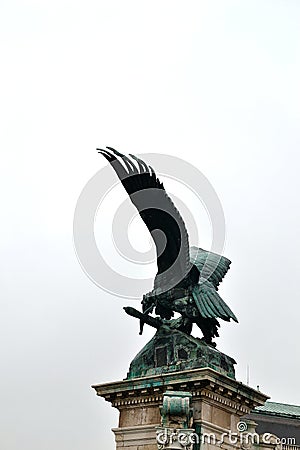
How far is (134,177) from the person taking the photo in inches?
546

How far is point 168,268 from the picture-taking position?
14312 mm

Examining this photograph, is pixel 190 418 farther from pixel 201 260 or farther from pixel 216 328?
pixel 201 260

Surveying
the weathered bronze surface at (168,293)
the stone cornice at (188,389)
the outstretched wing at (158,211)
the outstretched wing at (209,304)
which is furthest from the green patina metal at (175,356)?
the outstretched wing at (158,211)

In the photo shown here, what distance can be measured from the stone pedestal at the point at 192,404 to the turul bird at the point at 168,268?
139 cm

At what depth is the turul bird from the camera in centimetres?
1378

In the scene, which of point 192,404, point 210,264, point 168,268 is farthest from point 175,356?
point 210,264

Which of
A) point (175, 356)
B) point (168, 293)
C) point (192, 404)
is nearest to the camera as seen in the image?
point (192, 404)

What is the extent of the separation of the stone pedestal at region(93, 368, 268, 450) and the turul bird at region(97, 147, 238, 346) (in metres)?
1.39

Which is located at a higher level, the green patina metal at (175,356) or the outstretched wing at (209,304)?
→ the outstretched wing at (209,304)

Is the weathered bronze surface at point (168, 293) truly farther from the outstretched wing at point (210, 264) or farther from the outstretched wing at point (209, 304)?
the outstretched wing at point (210, 264)

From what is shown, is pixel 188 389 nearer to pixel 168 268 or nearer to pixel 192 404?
pixel 192 404

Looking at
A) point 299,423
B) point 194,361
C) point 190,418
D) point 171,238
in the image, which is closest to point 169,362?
point 194,361

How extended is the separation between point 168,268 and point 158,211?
136 cm

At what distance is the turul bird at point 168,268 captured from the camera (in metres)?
13.8
